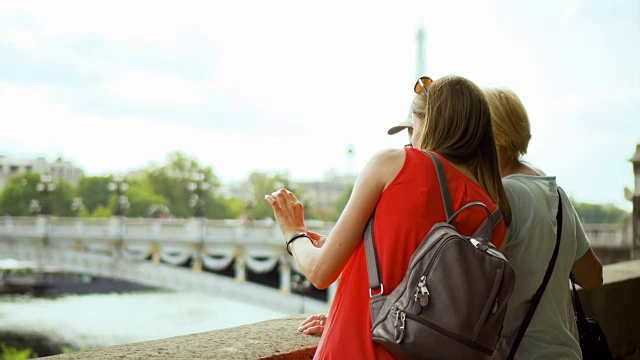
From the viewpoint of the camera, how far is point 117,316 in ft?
118

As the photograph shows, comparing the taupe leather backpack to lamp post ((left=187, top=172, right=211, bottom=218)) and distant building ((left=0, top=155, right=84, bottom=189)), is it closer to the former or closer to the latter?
lamp post ((left=187, top=172, right=211, bottom=218))

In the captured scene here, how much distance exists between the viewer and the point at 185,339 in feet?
4.75

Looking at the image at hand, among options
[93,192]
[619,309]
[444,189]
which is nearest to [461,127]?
[444,189]

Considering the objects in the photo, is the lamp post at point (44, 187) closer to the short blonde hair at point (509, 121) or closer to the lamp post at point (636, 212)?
Result: the lamp post at point (636, 212)

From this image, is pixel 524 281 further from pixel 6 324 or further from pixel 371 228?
pixel 6 324

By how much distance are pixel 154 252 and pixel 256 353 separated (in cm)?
2688

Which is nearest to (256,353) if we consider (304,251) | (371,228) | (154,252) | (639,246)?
(304,251)

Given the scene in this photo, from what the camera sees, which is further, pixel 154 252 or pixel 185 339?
pixel 154 252

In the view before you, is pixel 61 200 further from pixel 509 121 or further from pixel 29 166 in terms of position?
pixel 509 121

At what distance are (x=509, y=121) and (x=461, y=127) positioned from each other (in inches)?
11.0

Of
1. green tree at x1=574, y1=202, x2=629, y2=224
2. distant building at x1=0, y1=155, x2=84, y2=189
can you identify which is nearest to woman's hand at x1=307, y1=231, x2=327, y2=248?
green tree at x1=574, y1=202, x2=629, y2=224

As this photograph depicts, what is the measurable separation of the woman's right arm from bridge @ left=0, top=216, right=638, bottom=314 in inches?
798


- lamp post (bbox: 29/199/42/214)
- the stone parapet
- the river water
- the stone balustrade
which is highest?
the stone balustrade

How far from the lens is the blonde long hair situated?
1.05 meters
